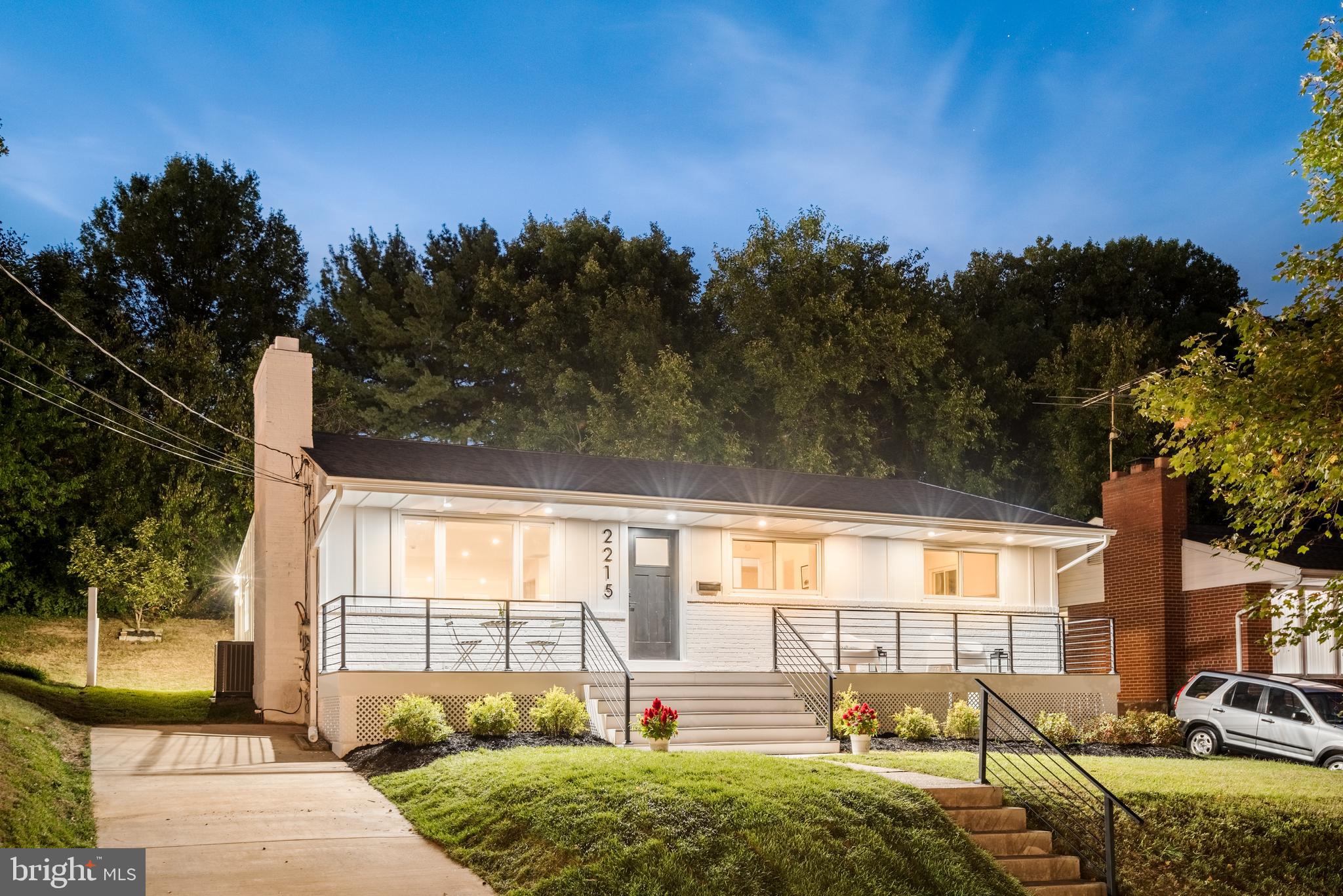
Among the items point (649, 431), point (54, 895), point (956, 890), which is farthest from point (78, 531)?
point (956, 890)

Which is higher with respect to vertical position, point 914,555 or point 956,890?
point 914,555

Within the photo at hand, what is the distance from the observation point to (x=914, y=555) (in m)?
21.8

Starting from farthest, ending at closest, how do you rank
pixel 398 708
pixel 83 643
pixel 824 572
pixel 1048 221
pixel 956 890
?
pixel 1048 221
pixel 83 643
pixel 824 572
pixel 398 708
pixel 956 890

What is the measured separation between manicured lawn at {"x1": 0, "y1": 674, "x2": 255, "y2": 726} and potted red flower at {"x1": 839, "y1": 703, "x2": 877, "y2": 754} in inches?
440

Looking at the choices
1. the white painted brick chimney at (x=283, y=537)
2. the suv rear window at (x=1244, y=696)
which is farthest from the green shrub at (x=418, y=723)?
the suv rear window at (x=1244, y=696)

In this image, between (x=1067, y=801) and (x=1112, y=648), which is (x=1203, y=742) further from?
(x=1067, y=801)

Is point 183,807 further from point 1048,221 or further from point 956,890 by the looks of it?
point 1048,221

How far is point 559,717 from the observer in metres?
15.7

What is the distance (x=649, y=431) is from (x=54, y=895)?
29106 millimetres

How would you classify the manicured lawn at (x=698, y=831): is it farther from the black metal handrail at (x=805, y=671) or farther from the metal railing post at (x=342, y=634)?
the black metal handrail at (x=805, y=671)

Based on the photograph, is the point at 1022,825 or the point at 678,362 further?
the point at 678,362

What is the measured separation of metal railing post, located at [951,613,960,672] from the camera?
64.0ft

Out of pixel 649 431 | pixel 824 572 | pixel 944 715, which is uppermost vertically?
pixel 649 431

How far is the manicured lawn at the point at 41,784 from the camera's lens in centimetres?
920
